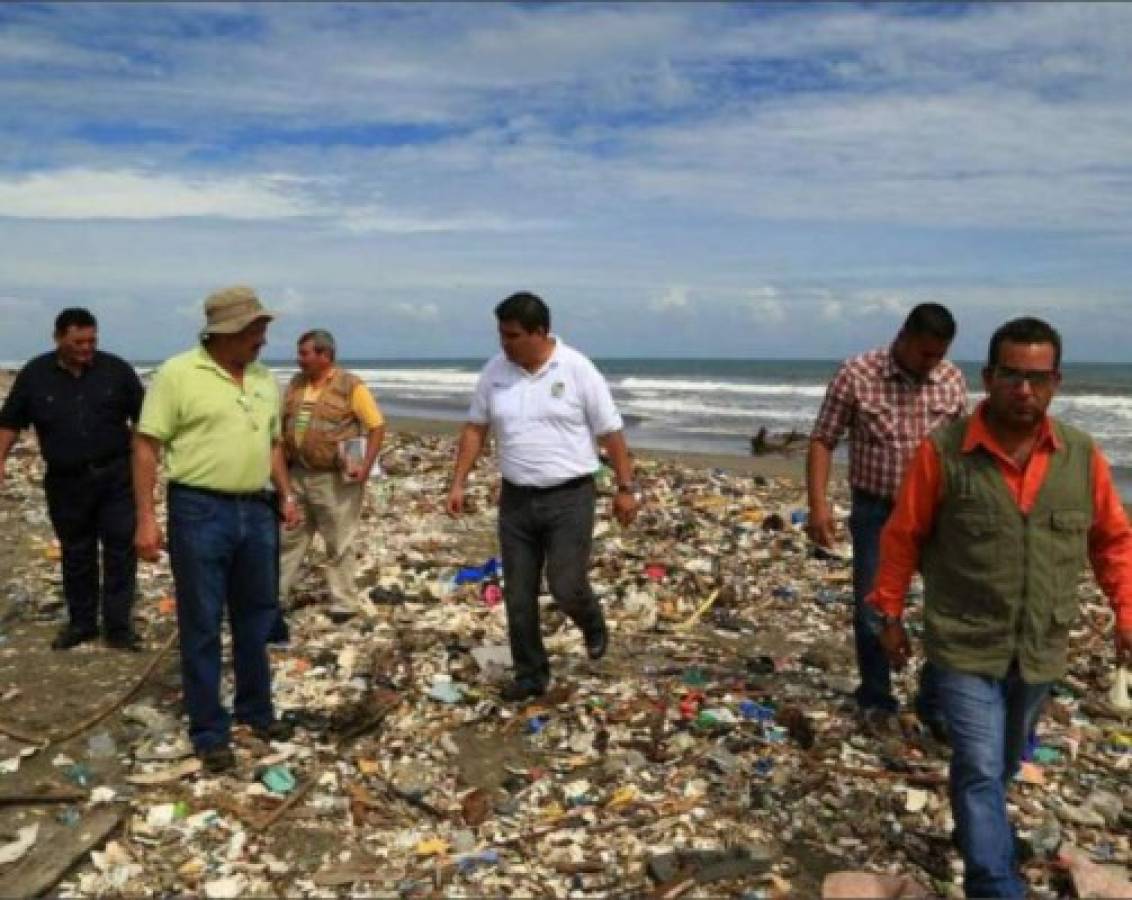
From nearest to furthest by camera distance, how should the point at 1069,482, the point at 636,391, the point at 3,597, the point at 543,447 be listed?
the point at 1069,482 → the point at 543,447 → the point at 3,597 → the point at 636,391

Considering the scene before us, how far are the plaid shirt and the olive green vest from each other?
56.8 inches

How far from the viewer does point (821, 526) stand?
5.15 meters

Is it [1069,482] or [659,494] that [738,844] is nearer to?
[1069,482]

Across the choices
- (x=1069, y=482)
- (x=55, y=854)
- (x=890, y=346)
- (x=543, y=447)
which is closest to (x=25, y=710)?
(x=55, y=854)

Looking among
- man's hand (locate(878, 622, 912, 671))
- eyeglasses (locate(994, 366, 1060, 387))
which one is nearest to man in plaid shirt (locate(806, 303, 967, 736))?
man's hand (locate(878, 622, 912, 671))

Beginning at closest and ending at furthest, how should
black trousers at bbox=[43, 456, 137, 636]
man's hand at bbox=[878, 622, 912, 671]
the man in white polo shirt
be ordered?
man's hand at bbox=[878, 622, 912, 671], the man in white polo shirt, black trousers at bbox=[43, 456, 137, 636]

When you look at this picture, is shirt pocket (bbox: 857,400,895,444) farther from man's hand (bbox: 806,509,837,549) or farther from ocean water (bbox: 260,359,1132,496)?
ocean water (bbox: 260,359,1132,496)

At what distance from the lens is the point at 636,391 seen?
152ft

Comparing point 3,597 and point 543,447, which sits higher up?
point 543,447

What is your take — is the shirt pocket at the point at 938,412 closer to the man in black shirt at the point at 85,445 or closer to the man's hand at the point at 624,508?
the man's hand at the point at 624,508

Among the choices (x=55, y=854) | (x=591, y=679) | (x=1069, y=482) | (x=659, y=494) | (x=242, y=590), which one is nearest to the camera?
(x=1069, y=482)

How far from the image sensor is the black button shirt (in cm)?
633

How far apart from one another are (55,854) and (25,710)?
1.93m

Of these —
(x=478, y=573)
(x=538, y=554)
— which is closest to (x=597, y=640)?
(x=538, y=554)
